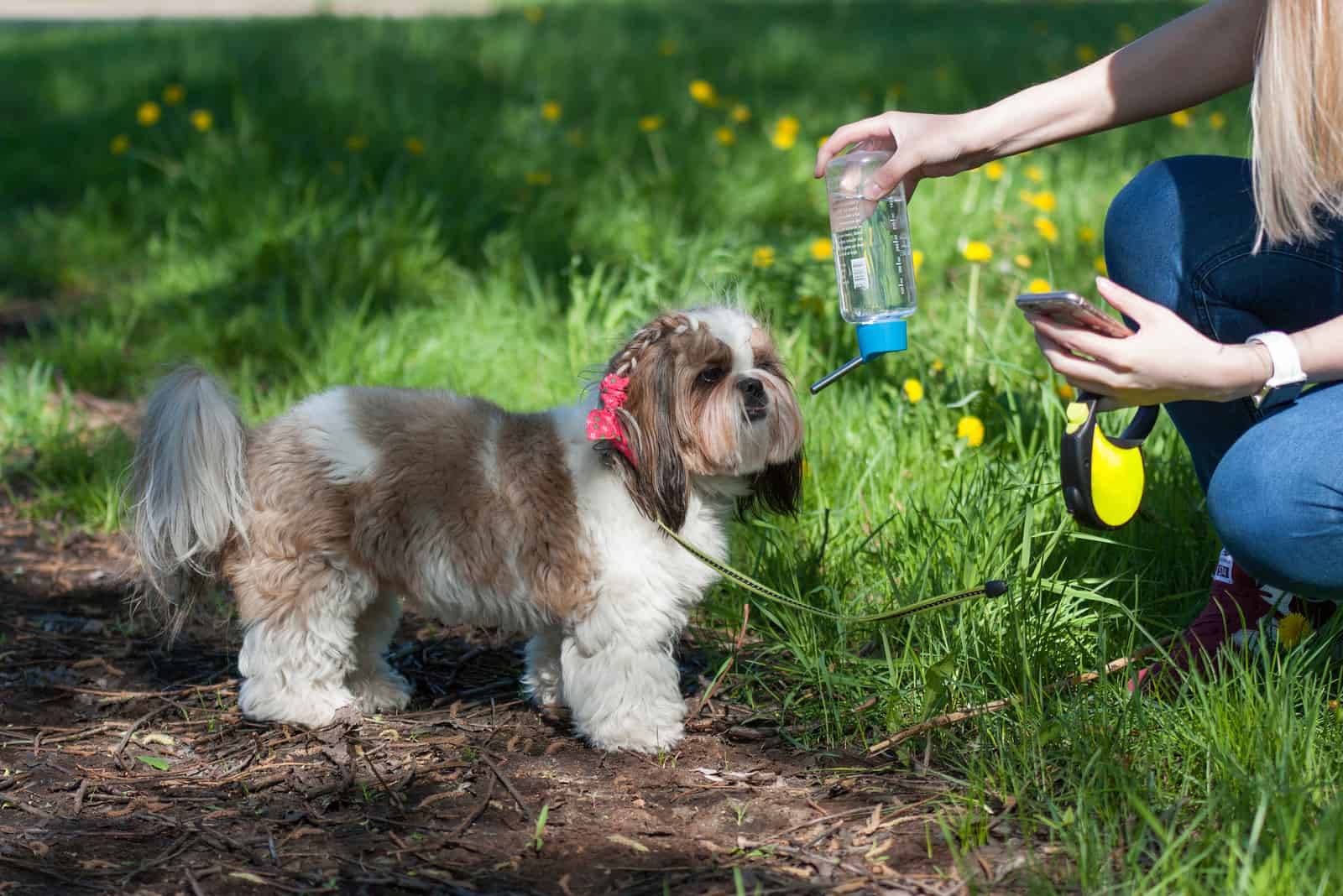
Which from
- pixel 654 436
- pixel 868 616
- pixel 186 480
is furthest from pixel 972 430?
pixel 186 480

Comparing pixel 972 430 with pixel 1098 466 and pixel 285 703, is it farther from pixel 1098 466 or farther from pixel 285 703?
pixel 285 703

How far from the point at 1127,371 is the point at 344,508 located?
5.43ft

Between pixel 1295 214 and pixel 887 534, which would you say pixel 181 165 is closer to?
pixel 887 534

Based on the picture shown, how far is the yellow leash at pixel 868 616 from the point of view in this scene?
2756 millimetres

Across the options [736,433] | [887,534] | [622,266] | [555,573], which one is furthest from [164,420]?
[622,266]

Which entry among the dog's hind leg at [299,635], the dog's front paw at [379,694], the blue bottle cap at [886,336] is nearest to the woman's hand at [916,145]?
the blue bottle cap at [886,336]

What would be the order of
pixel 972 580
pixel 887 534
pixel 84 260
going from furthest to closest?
pixel 84 260, pixel 887 534, pixel 972 580

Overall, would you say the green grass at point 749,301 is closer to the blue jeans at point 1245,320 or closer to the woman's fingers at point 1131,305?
the blue jeans at point 1245,320

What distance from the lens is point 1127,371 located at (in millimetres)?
2373

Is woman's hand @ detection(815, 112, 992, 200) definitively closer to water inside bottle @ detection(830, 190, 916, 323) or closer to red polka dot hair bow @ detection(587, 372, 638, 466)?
water inside bottle @ detection(830, 190, 916, 323)

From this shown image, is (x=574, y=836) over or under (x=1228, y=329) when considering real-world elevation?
under

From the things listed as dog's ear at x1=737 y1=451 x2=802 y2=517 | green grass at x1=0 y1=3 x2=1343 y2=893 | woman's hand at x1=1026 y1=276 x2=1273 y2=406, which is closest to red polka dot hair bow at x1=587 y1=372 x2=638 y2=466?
dog's ear at x1=737 y1=451 x2=802 y2=517

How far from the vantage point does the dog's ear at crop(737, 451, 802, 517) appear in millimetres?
3115

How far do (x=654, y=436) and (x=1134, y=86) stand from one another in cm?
128
